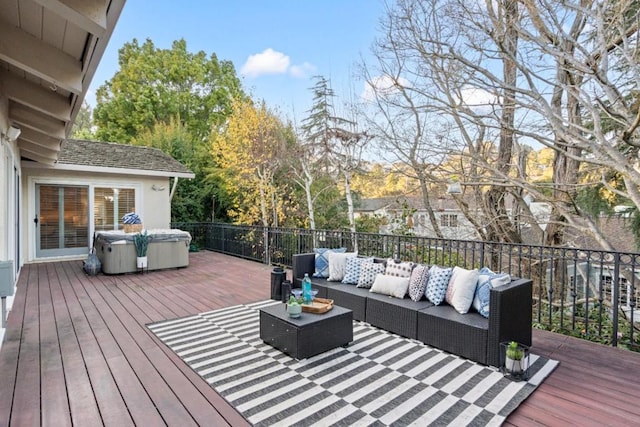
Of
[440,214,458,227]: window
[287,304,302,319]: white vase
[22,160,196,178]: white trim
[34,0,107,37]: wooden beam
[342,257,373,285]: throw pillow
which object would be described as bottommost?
[287,304,302,319]: white vase

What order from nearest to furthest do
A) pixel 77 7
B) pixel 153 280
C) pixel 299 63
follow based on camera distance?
pixel 77 7 < pixel 153 280 < pixel 299 63

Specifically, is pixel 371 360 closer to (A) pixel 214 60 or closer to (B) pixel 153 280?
(B) pixel 153 280

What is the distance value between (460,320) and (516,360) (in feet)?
1.79

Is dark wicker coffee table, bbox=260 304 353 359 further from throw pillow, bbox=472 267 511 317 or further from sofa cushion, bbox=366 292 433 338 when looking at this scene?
throw pillow, bbox=472 267 511 317

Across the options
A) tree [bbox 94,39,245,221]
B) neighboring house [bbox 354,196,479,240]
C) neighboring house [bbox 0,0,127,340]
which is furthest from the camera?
tree [bbox 94,39,245,221]

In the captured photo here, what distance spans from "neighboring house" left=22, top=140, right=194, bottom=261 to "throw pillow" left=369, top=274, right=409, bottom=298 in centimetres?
770

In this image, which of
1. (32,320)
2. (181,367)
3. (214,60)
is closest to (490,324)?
(181,367)

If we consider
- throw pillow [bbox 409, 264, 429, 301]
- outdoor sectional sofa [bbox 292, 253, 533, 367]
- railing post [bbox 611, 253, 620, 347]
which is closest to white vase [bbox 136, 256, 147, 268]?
outdoor sectional sofa [bbox 292, 253, 533, 367]

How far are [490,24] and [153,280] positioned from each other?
7.21 m

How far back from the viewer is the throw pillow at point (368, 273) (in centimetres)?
432

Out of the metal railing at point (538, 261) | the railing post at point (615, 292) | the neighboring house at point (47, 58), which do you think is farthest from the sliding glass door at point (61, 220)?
the railing post at point (615, 292)

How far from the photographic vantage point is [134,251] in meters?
7.09

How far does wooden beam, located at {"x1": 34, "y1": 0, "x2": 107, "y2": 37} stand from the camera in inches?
75.5

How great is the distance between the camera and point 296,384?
268 cm
